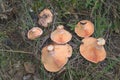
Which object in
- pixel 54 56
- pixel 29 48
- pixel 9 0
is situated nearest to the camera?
pixel 54 56

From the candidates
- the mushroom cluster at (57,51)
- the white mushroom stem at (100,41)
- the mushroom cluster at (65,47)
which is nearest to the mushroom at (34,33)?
the mushroom cluster at (65,47)

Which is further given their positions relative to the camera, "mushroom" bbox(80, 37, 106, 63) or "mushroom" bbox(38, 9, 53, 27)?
"mushroom" bbox(38, 9, 53, 27)

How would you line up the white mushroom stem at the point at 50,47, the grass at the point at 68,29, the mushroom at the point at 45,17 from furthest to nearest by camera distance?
the mushroom at the point at 45,17
the grass at the point at 68,29
the white mushroom stem at the point at 50,47

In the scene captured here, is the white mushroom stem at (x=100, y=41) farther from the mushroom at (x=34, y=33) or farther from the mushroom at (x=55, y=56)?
the mushroom at (x=34, y=33)

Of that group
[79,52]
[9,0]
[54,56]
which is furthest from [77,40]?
[9,0]

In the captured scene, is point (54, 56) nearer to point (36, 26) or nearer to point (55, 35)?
point (55, 35)

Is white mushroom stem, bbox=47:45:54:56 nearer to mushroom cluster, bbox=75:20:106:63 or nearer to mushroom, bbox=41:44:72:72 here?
mushroom, bbox=41:44:72:72

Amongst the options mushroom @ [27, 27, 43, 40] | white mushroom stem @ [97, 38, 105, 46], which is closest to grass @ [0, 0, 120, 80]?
mushroom @ [27, 27, 43, 40]
